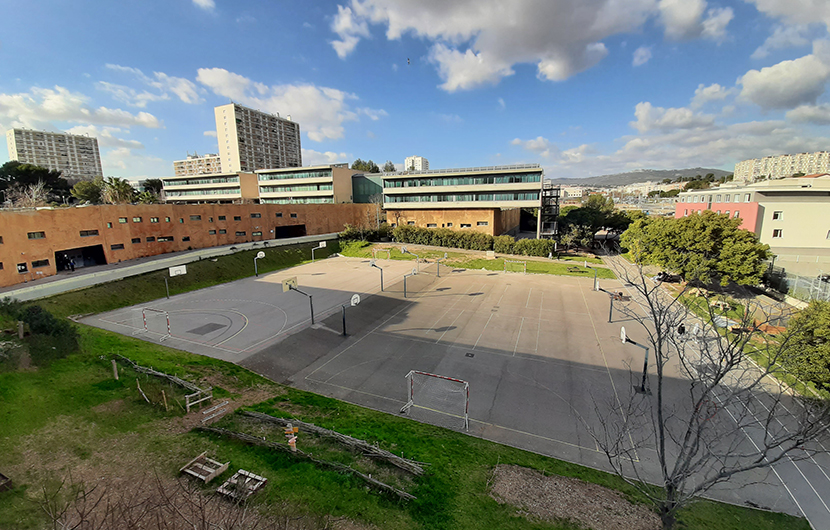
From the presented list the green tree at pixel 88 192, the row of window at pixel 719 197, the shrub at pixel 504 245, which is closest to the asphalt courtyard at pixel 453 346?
the shrub at pixel 504 245

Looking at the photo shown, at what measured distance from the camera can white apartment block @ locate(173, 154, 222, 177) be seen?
360 ft

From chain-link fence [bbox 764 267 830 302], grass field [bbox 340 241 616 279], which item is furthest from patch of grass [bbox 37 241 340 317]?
chain-link fence [bbox 764 267 830 302]

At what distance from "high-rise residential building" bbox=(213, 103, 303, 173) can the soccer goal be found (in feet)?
309

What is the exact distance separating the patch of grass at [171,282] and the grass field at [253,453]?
32.7 ft

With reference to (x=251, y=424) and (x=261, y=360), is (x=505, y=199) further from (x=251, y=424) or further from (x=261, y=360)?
(x=251, y=424)

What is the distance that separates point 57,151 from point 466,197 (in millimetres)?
159087

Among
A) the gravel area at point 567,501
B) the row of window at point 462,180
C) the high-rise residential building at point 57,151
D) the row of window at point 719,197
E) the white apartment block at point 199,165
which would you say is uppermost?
the high-rise residential building at point 57,151

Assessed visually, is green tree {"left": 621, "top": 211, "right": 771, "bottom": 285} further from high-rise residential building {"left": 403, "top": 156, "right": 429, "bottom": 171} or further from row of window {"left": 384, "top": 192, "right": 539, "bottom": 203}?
high-rise residential building {"left": 403, "top": 156, "right": 429, "bottom": 171}

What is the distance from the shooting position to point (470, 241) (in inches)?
1907

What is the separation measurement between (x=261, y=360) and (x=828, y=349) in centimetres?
2447

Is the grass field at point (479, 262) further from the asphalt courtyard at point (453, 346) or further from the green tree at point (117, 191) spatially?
the green tree at point (117, 191)

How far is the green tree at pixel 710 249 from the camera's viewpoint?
26.0 metres

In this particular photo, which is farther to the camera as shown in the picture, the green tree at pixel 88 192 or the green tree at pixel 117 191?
the green tree at pixel 88 192

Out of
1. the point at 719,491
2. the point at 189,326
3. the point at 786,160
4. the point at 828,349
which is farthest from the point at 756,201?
the point at 786,160
